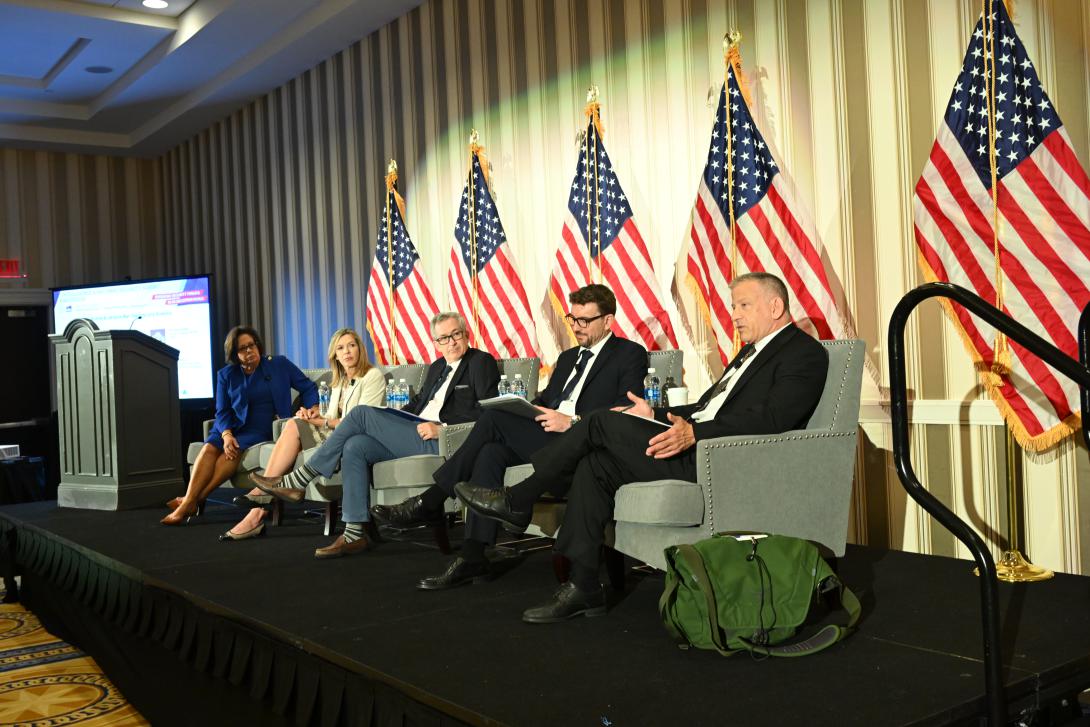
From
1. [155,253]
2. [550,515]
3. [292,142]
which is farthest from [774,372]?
[155,253]

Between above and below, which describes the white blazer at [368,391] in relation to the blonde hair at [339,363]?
below

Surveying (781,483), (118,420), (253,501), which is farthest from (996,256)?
(118,420)

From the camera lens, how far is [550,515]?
337 cm

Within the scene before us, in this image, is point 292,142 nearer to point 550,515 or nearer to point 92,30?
point 92,30

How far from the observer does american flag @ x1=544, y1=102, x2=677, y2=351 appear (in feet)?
16.1

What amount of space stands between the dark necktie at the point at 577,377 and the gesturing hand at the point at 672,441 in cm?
110

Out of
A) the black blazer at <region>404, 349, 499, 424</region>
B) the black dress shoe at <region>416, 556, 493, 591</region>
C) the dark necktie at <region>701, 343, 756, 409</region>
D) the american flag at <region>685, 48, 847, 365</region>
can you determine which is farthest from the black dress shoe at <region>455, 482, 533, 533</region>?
the american flag at <region>685, 48, 847, 365</region>

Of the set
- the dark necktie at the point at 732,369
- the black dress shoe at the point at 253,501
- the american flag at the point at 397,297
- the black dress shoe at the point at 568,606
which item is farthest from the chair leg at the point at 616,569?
the american flag at the point at 397,297

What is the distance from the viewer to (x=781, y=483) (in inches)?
119

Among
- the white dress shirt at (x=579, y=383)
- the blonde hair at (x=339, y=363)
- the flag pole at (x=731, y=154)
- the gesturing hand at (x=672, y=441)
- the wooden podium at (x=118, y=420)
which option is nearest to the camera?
the gesturing hand at (x=672, y=441)

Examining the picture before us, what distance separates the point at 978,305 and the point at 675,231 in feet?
9.56

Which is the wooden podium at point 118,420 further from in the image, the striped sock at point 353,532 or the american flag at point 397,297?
the striped sock at point 353,532

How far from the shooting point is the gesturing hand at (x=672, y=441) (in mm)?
2998

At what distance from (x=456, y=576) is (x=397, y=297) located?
3.54 metres
